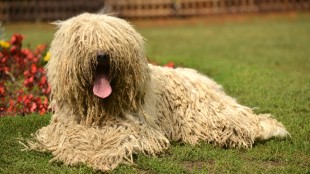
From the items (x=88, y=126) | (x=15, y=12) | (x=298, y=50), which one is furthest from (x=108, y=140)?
(x=15, y=12)

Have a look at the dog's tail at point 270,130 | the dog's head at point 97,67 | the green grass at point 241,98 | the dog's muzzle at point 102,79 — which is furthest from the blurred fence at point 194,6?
the dog's muzzle at point 102,79

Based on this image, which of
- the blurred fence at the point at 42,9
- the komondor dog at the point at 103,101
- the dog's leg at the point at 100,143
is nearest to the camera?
the dog's leg at the point at 100,143

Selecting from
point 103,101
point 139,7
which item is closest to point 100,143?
point 103,101

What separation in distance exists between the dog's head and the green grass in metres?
0.58

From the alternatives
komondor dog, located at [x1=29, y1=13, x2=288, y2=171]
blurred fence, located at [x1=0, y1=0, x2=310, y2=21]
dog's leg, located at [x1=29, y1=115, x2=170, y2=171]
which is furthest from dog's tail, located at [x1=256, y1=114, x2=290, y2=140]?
blurred fence, located at [x1=0, y1=0, x2=310, y2=21]

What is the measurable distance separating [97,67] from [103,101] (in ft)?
1.18

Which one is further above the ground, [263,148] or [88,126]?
Answer: [88,126]

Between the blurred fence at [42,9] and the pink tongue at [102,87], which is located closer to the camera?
the pink tongue at [102,87]

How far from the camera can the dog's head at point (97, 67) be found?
6.04 metres

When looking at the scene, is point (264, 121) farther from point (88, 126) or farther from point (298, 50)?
point (298, 50)

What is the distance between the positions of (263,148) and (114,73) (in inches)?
74.4

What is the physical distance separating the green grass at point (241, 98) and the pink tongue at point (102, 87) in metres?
0.69

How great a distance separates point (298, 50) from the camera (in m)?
16.1

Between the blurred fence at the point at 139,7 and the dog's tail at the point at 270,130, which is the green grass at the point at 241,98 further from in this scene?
the blurred fence at the point at 139,7
